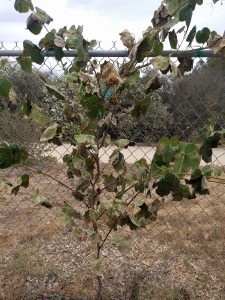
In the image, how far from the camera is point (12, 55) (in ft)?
7.95

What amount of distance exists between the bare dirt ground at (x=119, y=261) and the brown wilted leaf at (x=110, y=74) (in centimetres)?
78

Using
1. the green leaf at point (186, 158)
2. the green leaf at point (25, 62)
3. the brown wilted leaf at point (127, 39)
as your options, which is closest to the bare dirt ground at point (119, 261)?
the green leaf at point (25, 62)

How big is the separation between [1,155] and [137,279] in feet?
4.85

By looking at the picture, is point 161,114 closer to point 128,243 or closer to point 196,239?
point 196,239

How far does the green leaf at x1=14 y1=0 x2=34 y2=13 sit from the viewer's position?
159 cm

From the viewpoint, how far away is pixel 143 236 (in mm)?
3549

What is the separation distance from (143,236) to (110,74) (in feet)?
7.70

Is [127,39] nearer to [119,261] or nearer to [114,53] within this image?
[114,53]

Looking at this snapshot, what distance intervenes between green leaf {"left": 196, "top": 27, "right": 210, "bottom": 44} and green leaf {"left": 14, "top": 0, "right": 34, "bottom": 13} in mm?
670

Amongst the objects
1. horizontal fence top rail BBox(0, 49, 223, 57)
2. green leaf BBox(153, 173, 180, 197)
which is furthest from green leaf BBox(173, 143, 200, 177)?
horizontal fence top rail BBox(0, 49, 223, 57)

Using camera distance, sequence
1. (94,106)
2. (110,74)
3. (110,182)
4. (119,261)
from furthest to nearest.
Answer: (119,261) → (110,182) → (94,106) → (110,74)

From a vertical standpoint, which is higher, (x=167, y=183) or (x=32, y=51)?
(x=32, y=51)

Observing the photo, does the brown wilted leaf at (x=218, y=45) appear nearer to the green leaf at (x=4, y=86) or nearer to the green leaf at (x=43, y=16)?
the green leaf at (x=43, y=16)

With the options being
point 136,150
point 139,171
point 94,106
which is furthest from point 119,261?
point 136,150
